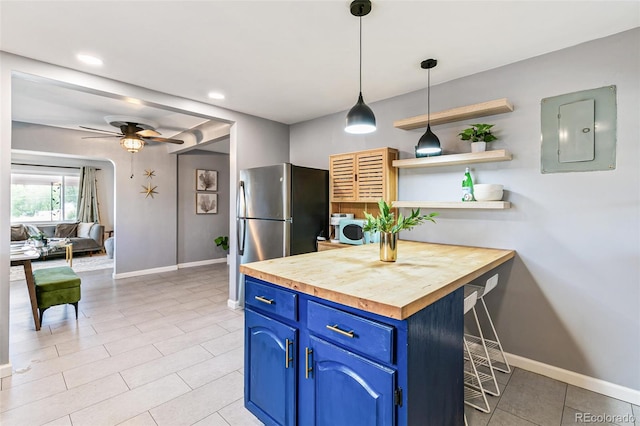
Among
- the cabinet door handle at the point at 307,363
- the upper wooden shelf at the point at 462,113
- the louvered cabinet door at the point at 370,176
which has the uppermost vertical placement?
the upper wooden shelf at the point at 462,113

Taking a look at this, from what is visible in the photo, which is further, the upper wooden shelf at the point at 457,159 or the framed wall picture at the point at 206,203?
the framed wall picture at the point at 206,203

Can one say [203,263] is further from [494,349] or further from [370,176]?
[494,349]

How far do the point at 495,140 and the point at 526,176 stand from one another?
406mm

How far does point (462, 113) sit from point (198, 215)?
5.78 meters

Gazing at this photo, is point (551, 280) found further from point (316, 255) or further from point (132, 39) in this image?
point (132, 39)

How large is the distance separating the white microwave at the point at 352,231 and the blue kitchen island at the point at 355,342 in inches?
52.5

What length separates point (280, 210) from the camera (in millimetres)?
3469

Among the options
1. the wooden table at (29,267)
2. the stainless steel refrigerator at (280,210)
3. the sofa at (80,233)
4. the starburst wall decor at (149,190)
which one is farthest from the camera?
the sofa at (80,233)

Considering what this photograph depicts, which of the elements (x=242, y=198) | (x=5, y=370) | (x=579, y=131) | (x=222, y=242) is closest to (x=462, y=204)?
(x=579, y=131)

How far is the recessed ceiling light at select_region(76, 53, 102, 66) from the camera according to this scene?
2.47 metres

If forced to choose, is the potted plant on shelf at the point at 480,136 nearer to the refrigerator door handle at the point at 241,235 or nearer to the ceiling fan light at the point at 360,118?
the ceiling fan light at the point at 360,118

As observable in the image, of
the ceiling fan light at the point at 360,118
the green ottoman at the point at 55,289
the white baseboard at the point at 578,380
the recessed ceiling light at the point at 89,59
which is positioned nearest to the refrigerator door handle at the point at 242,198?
the recessed ceiling light at the point at 89,59

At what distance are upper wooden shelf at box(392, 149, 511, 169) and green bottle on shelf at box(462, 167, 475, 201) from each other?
13 centimetres

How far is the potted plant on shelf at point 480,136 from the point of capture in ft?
8.46
